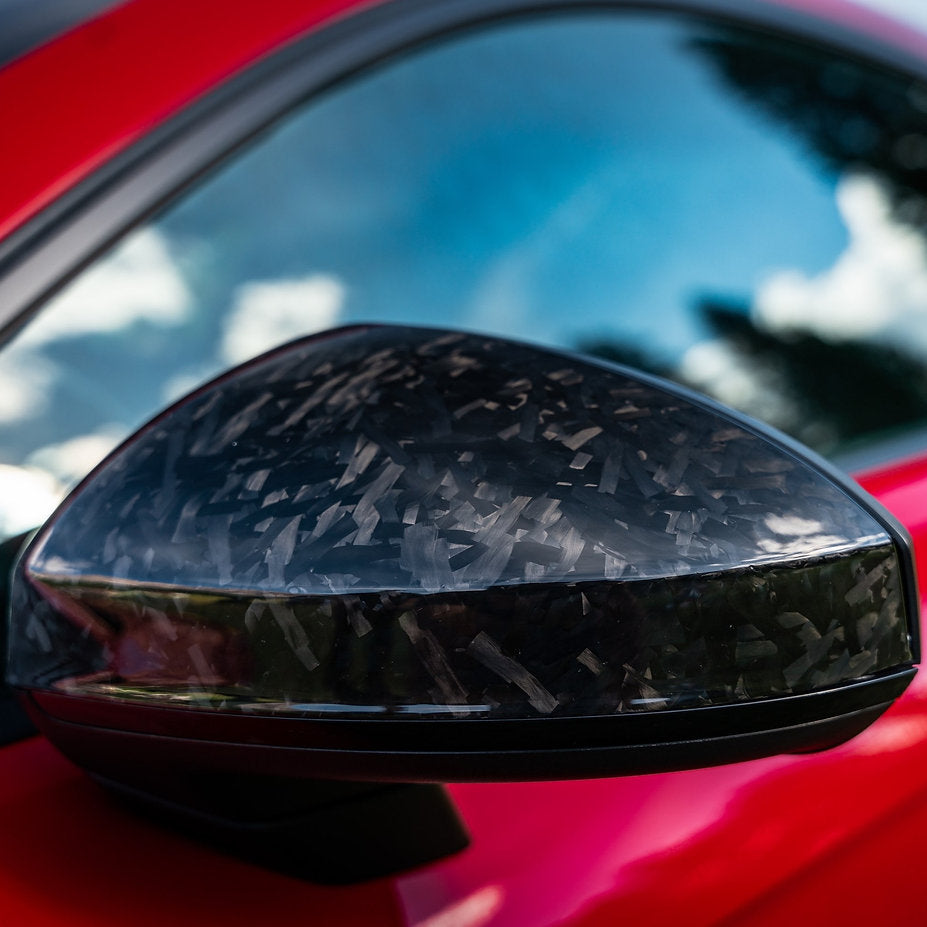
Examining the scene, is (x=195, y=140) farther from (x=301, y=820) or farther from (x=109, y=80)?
(x=301, y=820)

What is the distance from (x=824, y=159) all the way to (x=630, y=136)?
42 cm

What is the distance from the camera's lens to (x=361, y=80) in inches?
42.3

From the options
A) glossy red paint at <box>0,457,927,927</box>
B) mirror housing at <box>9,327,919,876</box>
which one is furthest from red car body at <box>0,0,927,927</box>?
mirror housing at <box>9,327,919,876</box>

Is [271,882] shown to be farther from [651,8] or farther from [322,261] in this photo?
[651,8]

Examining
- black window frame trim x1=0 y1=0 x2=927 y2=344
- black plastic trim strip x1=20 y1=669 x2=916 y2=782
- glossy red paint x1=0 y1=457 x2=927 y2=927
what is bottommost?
glossy red paint x1=0 y1=457 x2=927 y2=927

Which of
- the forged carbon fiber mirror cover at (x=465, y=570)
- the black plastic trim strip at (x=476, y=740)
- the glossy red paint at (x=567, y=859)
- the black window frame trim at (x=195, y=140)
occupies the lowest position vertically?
the glossy red paint at (x=567, y=859)

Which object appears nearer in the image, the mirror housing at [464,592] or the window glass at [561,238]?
the mirror housing at [464,592]

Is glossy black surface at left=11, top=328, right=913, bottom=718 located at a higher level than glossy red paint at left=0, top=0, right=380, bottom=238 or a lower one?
lower

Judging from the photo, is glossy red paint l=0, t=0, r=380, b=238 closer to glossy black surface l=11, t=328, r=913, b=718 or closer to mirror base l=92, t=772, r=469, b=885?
glossy black surface l=11, t=328, r=913, b=718

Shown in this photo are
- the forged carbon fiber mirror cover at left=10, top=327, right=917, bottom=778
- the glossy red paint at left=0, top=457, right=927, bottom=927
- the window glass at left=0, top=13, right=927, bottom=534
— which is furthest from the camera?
the window glass at left=0, top=13, right=927, bottom=534

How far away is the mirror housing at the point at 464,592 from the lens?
0.58 meters

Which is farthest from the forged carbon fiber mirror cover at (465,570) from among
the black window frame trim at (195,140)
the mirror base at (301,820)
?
the black window frame trim at (195,140)

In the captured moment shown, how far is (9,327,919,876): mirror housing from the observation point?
58cm

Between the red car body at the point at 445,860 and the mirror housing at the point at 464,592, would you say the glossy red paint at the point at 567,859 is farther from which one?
the mirror housing at the point at 464,592
